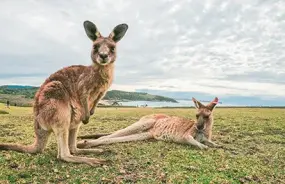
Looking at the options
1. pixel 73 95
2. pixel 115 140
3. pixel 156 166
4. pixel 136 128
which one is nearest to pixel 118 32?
pixel 73 95

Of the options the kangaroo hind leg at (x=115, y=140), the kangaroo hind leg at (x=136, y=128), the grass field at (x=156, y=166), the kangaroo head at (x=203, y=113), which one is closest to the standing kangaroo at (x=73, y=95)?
the grass field at (x=156, y=166)

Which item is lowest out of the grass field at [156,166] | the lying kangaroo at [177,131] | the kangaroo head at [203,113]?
the grass field at [156,166]

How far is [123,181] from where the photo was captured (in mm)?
4566

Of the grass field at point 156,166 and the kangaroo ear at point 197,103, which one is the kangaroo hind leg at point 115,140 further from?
the kangaroo ear at point 197,103

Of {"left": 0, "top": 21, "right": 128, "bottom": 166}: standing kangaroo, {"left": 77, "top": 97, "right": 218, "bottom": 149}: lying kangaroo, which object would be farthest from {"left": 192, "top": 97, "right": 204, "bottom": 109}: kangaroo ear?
{"left": 0, "top": 21, "right": 128, "bottom": 166}: standing kangaroo

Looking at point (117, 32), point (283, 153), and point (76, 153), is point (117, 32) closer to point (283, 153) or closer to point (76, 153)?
point (76, 153)

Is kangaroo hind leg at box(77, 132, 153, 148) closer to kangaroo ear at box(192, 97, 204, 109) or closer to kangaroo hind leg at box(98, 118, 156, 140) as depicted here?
kangaroo hind leg at box(98, 118, 156, 140)

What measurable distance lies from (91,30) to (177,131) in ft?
11.0

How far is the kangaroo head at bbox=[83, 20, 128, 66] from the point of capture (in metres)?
5.03

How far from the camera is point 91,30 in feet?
17.6

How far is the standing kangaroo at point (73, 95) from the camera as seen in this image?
16.3 ft

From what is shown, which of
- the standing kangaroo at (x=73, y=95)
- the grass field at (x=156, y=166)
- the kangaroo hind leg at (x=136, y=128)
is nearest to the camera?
the grass field at (x=156, y=166)

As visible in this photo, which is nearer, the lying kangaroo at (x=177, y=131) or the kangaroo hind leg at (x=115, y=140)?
the kangaroo hind leg at (x=115, y=140)

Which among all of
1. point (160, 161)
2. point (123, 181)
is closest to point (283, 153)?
point (160, 161)
